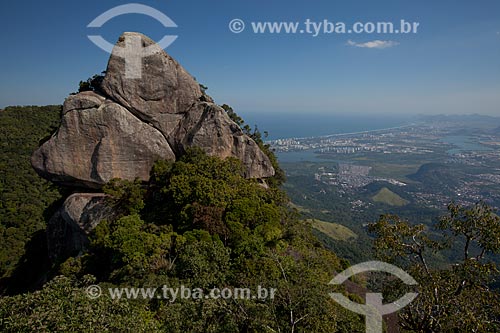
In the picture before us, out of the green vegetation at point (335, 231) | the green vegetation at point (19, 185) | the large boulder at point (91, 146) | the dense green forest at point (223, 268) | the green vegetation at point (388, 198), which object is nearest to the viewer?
the dense green forest at point (223, 268)

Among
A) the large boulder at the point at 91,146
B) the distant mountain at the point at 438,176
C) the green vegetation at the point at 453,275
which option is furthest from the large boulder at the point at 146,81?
the distant mountain at the point at 438,176

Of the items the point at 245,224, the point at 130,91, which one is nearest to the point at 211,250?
the point at 245,224

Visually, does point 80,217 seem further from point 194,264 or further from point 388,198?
point 388,198

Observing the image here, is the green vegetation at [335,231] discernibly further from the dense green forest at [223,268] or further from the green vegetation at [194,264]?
the green vegetation at [194,264]

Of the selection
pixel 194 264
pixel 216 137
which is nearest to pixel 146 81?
pixel 216 137

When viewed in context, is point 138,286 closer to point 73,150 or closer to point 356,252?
point 73,150
